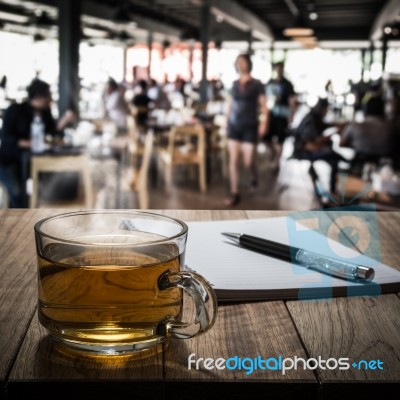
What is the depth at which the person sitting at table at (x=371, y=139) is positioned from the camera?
599cm

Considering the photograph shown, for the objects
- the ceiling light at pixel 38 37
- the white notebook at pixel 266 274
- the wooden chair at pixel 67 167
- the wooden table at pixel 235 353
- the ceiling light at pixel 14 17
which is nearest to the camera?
the wooden table at pixel 235 353

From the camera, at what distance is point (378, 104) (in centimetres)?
657

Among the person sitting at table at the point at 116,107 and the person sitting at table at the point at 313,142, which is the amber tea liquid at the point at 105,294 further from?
the person sitting at table at the point at 116,107

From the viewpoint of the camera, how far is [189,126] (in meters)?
6.80

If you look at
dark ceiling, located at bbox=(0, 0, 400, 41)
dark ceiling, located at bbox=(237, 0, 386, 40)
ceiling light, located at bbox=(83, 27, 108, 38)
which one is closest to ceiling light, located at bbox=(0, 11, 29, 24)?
dark ceiling, located at bbox=(0, 0, 400, 41)

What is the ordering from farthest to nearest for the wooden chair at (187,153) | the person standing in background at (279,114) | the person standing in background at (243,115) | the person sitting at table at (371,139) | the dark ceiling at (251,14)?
1. the dark ceiling at (251,14)
2. the person standing in background at (279,114)
3. the wooden chair at (187,153)
4. the person sitting at table at (371,139)
5. the person standing in background at (243,115)

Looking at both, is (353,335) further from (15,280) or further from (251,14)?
(251,14)

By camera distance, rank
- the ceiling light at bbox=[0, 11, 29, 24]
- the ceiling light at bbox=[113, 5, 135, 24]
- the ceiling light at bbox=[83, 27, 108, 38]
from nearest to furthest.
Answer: the ceiling light at bbox=[113, 5, 135, 24] < the ceiling light at bbox=[0, 11, 29, 24] < the ceiling light at bbox=[83, 27, 108, 38]

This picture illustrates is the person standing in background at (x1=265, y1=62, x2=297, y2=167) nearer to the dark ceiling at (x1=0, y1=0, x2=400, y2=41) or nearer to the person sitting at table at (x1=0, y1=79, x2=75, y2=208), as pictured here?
the dark ceiling at (x1=0, y1=0, x2=400, y2=41)

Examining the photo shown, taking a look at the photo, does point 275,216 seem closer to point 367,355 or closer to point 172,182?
point 367,355

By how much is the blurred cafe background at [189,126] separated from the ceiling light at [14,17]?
37 mm

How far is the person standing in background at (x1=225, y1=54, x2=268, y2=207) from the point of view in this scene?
589 centimetres

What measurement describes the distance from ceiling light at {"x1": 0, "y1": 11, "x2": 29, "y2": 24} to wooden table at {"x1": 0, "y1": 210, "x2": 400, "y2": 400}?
49.3 ft

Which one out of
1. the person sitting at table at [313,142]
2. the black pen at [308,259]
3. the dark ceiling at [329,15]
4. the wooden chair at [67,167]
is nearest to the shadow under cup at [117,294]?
the black pen at [308,259]
